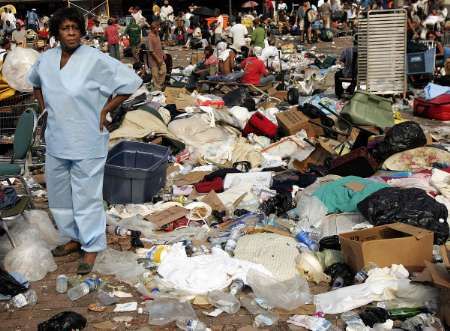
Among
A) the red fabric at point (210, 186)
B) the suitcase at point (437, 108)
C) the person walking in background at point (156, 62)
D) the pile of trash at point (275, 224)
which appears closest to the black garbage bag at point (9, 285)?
the pile of trash at point (275, 224)

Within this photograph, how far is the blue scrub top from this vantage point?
13.2 ft

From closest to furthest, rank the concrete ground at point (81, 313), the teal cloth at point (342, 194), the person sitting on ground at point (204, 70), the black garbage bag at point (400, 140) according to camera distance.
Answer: the concrete ground at point (81, 313)
the teal cloth at point (342, 194)
the black garbage bag at point (400, 140)
the person sitting on ground at point (204, 70)

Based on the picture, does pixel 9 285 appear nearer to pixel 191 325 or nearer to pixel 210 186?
pixel 191 325

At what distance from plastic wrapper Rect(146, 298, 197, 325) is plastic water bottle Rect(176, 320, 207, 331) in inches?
1.6

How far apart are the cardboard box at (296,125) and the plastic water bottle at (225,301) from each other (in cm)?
434

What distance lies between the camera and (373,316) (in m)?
3.67

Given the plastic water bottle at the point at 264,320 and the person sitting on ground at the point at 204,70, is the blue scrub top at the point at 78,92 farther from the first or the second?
the person sitting on ground at the point at 204,70

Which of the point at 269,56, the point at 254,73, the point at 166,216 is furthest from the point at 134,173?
the point at 269,56

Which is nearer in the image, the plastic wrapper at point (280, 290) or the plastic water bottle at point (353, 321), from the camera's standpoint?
the plastic water bottle at point (353, 321)

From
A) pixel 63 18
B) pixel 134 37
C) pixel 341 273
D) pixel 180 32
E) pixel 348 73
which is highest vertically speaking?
pixel 180 32

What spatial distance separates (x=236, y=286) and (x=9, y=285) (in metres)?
1.56

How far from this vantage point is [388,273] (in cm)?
403

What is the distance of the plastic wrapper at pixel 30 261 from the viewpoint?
4375 millimetres

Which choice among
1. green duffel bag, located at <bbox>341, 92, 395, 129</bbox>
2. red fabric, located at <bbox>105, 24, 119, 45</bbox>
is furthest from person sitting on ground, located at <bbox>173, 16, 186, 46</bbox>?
green duffel bag, located at <bbox>341, 92, 395, 129</bbox>
